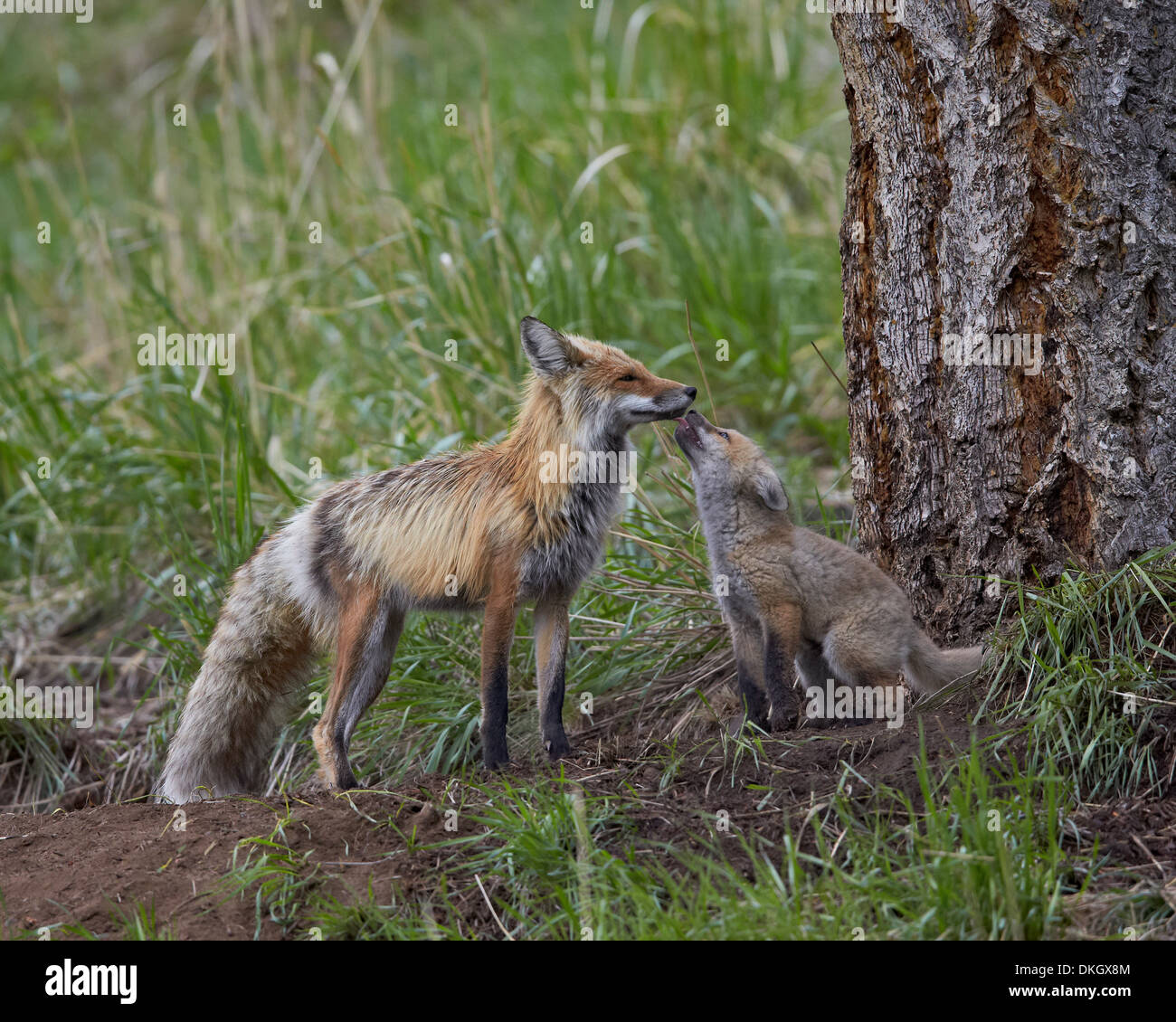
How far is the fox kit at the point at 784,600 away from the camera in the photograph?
3.82 m

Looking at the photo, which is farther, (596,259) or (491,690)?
(596,259)

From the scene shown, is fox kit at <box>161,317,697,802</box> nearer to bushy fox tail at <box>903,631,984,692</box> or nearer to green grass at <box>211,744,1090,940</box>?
green grass at <box>211,744,1090,940</box>

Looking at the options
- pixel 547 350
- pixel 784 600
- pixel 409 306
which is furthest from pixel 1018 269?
pixel 409 306

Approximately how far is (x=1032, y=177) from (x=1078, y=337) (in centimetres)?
53

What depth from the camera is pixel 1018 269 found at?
12.0 feet

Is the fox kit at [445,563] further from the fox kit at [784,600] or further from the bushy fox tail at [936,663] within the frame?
the bushy fox tail at [936,663]

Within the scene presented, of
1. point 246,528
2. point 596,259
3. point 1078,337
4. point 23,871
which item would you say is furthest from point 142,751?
point 1078,337

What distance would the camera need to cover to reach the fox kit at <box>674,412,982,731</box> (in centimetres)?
382

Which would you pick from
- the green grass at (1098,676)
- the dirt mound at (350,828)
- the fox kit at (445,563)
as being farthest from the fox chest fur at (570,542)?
the green grass at (1098,676)

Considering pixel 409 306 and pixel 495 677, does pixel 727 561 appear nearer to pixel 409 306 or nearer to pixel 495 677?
pixel 495 677

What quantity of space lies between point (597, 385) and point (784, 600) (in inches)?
40.3

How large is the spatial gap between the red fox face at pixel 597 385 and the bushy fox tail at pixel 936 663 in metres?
1.16

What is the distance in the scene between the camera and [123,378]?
7781 mm
